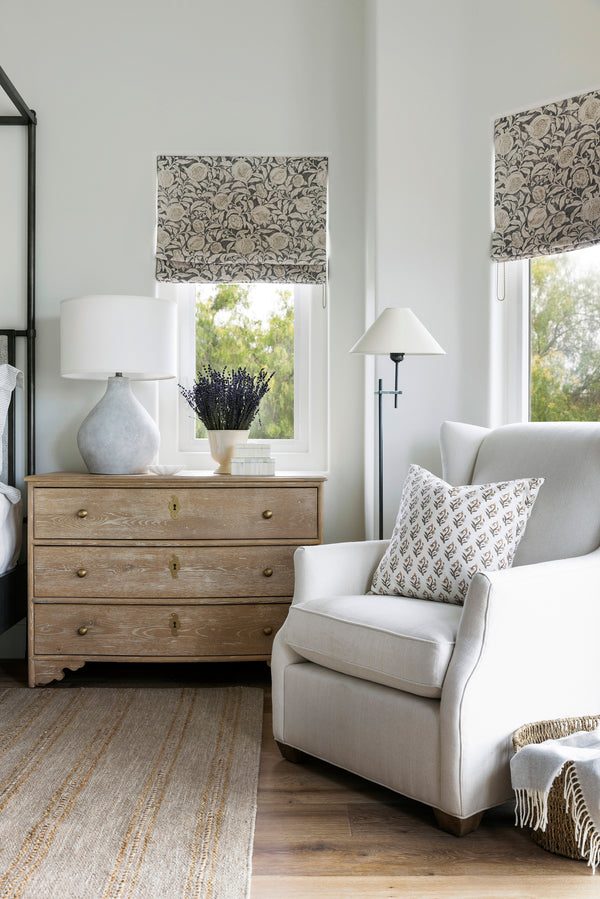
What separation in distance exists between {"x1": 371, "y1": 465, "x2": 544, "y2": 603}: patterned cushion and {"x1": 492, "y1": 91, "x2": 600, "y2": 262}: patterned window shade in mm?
1114

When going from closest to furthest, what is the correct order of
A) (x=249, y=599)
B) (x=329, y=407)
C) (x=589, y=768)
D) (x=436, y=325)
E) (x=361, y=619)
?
(x=589, y=768) < (x=361, y=619) < (x=249, y=599) < (x=436, y=325) < (x=329, y=407)

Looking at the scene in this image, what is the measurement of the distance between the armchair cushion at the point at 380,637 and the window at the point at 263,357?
1300mm

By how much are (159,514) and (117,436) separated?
35 cm

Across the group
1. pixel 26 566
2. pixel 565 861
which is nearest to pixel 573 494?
pixel 565 861

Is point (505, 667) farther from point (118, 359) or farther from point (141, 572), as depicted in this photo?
point (118, 359)

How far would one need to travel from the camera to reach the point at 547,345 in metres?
2.98

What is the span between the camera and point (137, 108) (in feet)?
10.8

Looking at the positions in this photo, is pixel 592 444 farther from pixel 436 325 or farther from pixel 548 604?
pixel 436 325

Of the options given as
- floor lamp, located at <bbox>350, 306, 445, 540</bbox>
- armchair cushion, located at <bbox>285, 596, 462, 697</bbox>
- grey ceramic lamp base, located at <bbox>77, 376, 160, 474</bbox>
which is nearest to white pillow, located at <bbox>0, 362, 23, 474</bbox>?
grey ceramic lamp base, located at <bbox>77, 376, 160, 474</bbox>

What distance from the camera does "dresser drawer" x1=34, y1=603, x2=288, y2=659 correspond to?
2773 mm

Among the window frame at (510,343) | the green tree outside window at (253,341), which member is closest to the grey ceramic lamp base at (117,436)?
the green tree outside window at (253,341)

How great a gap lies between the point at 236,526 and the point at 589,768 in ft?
5.01

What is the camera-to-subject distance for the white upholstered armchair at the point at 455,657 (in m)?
1.71

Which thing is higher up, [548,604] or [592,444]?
[592,444]
